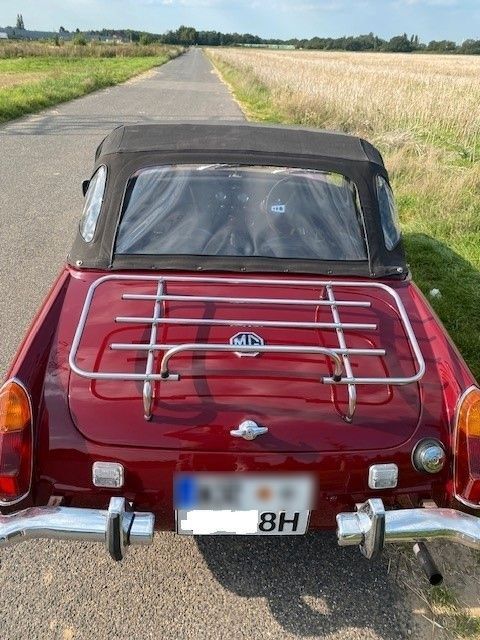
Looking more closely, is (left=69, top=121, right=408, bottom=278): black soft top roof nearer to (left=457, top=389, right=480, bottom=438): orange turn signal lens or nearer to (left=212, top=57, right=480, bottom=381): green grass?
(left=457, top=389, right=480, bottom=438): orange turn signal lens

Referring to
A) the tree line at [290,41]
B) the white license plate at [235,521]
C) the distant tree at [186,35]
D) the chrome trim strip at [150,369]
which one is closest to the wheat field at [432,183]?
the white license plate at [235,521]

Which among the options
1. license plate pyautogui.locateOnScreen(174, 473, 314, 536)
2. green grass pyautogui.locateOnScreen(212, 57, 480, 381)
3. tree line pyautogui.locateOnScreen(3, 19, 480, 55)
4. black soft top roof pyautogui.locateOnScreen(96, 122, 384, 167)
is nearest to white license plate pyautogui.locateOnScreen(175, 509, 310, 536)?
license plate pyautogui.locateOnScreen(174, 473, 314, 536)

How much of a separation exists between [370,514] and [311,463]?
26cm

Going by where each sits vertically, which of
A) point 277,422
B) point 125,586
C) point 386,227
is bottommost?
point 125,586

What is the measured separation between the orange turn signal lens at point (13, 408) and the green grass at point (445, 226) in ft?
9.48

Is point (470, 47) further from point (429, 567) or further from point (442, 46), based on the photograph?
point (429, 567)

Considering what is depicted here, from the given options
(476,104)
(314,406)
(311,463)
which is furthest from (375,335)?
(476,104)

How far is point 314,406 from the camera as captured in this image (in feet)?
6.26

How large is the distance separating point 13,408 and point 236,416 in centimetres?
78

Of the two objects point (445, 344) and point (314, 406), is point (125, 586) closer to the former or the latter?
point (314, 406)

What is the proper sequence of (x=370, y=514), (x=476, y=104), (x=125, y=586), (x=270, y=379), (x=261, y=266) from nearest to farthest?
(x=370, y=514), (x=270, y=379), (x=125, y=586), (x=261, y=266), (x=476, y=104)

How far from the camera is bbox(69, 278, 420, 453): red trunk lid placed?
1854 mm

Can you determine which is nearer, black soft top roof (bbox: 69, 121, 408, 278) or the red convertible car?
the red convertible car

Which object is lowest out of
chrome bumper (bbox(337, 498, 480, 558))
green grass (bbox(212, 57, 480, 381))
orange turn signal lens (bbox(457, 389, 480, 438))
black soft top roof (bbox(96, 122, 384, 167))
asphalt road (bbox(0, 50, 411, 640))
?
asphalt road (bbox(0, 50, 411, 640))
